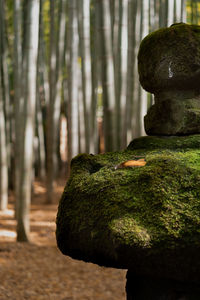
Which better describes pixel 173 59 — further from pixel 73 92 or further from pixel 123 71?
pixel 73 92

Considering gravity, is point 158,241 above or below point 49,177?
above

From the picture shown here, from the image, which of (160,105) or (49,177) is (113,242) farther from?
(49,177)

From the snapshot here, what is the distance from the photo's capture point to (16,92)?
5922 millimetres

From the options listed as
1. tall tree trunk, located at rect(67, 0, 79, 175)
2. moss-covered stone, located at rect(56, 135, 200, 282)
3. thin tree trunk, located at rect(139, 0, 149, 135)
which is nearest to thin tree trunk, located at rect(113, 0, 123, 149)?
thin tree trunk, located at rect(139, 0, 149, 135)

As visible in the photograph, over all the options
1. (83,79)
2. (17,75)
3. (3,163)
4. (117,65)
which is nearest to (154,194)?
(117,65)

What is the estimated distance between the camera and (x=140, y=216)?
1494 millimetres

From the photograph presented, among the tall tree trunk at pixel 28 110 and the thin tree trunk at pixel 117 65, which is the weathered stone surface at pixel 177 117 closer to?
the thin tree trunk at pixel 117 65

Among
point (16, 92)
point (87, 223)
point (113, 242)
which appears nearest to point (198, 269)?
point (113, 242)

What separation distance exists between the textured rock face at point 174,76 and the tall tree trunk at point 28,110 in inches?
115

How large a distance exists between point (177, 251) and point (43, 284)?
2706mm

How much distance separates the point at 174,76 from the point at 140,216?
2.22 feet

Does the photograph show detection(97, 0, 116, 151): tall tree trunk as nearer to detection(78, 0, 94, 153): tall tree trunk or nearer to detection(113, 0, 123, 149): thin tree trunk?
detection(113, 0, 123, 149): thin tree trunk

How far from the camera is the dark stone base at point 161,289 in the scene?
154cm

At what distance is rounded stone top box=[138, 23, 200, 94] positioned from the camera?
1.79 meters
